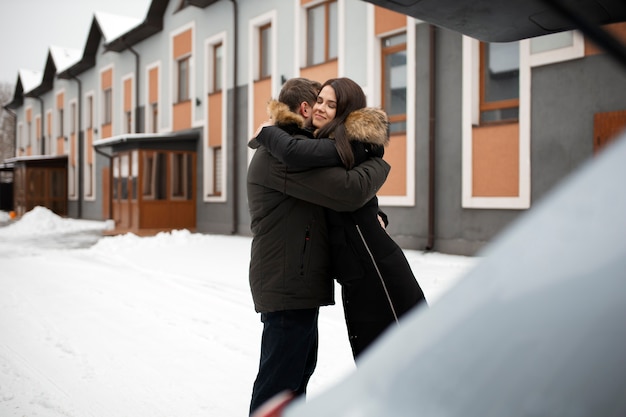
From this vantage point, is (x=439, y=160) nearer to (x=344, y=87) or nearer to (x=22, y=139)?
(x=344, y=87)

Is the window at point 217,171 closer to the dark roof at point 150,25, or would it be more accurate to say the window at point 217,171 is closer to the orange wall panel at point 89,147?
the dark roof at point 150,25

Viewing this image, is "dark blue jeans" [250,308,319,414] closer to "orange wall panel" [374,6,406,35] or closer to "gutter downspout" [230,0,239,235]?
"orange wall panel" [374,6,406,35]

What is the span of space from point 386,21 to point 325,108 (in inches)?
379

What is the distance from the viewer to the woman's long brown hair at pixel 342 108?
230cm

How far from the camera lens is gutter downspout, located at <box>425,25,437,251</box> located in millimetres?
10391

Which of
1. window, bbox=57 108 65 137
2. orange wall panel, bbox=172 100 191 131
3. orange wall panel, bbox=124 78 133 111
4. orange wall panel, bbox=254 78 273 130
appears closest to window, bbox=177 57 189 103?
orange wall panel, bbox=172 100 191 131

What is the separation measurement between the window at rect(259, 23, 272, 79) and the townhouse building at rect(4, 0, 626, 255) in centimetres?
5

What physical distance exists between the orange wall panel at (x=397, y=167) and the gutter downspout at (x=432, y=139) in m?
0.71

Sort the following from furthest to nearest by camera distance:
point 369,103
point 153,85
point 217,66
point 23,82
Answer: point 23,82 → point 153,85 → point 217,66 → point 369,103

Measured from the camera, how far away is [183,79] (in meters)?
19.1

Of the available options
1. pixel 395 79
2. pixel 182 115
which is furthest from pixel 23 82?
pixel 395 79

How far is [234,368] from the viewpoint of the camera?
4.05 m

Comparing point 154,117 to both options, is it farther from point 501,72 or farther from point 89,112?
point 501,72

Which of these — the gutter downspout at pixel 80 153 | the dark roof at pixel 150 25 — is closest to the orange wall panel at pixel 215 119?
the dark roof at pixel 150 25
